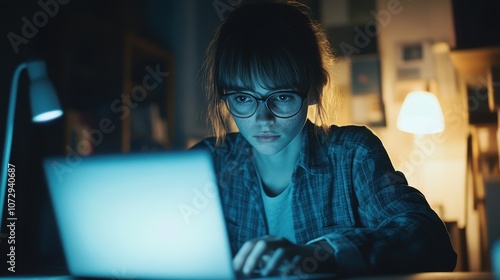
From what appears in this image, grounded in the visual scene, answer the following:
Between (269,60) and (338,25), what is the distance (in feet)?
4.66

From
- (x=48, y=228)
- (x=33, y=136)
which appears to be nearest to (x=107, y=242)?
(x=48, y=228)

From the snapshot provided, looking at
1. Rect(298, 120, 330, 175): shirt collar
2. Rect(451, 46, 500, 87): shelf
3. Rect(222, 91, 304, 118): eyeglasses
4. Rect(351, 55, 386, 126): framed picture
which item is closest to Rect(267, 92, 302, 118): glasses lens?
Rect(222, 91, 304, 118): eyeglasses

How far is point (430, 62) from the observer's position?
7.41ft

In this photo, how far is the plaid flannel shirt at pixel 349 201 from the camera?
813 millimetres

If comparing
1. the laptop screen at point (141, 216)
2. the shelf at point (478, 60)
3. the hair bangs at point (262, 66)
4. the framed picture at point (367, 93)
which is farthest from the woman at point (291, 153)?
the framed picture at point (367, 93)

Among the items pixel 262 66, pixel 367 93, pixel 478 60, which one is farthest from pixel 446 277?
pixel 367 93

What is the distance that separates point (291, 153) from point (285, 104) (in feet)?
0.51

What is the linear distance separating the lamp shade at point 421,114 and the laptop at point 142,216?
159 cm

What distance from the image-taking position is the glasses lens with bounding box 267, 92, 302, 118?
1.02m

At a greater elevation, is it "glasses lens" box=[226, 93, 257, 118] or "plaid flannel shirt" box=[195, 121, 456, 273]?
"glasses lens" box=[226, 93, 257, 118]

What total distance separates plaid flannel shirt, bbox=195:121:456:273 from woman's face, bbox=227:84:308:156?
0.08 metres

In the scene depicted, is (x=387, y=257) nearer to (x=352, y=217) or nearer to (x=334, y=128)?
(x=352, y=217)

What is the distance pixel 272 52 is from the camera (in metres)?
1.00

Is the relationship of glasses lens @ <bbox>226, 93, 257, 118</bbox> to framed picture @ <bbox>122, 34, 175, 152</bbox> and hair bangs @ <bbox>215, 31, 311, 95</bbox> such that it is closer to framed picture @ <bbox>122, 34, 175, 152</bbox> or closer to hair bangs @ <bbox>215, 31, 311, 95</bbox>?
hair bangs @ <bbox>215, 31, 311, 95</bbox>
